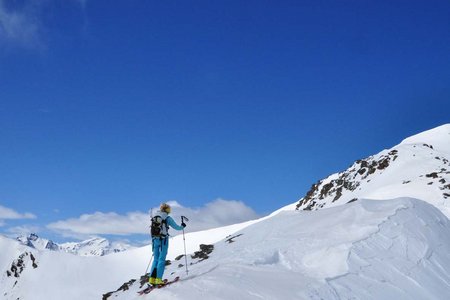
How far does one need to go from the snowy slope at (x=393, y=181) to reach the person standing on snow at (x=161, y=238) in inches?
902

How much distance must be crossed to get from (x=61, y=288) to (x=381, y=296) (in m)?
111

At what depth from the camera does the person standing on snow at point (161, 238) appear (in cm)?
1320

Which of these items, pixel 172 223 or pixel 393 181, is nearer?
pixel 172 223

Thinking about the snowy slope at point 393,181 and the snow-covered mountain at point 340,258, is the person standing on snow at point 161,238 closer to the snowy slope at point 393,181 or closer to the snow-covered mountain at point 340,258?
the snow-covered mountain at point 340,258

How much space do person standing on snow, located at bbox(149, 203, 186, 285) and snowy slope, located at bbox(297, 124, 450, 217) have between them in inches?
902

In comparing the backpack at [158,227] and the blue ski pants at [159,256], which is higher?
the backpack at [158,227]

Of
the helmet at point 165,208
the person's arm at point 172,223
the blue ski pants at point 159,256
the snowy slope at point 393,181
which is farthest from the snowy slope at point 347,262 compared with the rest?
the snowy slope at point 393,181

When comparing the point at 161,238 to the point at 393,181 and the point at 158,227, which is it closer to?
the point at 158,227

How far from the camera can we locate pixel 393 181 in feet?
146

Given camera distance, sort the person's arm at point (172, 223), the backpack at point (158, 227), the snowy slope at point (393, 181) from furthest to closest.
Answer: the snowy slope at point (393, 181) < the person's arm at point (172, 223) < the backpack at point (158, 227)

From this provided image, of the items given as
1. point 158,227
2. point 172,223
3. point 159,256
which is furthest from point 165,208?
point 159,256

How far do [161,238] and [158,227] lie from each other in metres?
0.34

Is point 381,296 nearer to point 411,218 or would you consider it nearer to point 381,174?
point 411,218

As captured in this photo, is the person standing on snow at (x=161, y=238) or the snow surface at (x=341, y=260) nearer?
the snow surface at (x=341, y=260)
